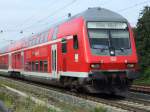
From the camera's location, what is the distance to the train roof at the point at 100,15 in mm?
17906

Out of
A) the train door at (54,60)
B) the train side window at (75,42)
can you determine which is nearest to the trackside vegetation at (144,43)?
the train door at (54,60)

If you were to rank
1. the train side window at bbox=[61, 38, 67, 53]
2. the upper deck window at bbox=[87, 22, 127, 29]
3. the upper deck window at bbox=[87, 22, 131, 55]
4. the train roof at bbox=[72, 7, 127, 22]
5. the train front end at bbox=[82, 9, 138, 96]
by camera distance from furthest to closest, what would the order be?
the train side window at bbox=[61, 38, 67, 53] < the train roof at bbox=[72, 7, 127, 22] < the upper deck window at bbox=[87, 22, 127, 29] < the upper deck window at bbox=[87, 22, 131, 55] < the train front end at bbox=[82, 9, 138, 96]

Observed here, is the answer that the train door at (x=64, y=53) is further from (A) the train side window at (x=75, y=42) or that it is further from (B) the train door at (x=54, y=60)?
(B) the train door at (x=54, y=60)

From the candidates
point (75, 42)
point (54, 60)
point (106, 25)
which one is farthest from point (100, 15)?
point (54, 60)

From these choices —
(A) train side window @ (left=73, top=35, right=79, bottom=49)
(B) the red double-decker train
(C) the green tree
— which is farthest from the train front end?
(C) the green tree

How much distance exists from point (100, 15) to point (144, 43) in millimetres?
19803

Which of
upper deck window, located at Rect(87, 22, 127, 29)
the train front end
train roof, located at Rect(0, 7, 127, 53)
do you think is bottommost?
the train front end

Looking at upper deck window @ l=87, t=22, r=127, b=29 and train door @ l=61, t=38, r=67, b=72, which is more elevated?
upper deck window @ l=87, t=22, r=127, b=29

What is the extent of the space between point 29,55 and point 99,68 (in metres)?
12.5

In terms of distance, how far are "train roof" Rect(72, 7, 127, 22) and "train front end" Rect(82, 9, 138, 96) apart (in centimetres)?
4

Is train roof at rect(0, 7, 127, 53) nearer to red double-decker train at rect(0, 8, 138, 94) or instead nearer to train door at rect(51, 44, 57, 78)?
red double-decker train at rect(0, 8, 138, 94)

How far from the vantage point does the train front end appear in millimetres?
16673

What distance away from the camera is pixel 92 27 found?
17.7 metres

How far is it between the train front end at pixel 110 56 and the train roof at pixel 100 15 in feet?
0.14
